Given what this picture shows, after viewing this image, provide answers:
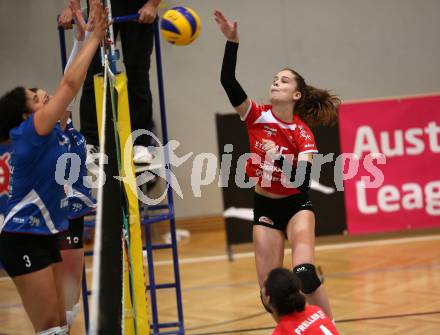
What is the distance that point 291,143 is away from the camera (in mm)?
4730

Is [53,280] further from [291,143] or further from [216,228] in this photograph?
[216,228]

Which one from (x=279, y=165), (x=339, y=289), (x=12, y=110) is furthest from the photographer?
(x=339, y=289)

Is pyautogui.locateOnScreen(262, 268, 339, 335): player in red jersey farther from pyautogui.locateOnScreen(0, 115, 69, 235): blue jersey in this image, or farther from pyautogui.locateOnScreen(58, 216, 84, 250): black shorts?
pyautogui.locateOnScreen(58, 216, 84, 250): black shorts

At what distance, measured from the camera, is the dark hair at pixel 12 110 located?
390 cm

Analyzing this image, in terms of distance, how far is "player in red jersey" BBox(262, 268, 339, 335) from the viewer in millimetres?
3352

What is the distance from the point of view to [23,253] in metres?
3.78

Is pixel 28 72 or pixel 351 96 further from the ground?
pixel 28 72

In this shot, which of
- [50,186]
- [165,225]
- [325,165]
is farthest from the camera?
[165,225]

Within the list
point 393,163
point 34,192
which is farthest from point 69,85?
point 393,163

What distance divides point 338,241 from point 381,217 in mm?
677

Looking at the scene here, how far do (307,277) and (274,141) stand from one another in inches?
35.6

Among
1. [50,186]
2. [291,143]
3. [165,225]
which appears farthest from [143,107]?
[165,225]

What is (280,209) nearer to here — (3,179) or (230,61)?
(230,61)

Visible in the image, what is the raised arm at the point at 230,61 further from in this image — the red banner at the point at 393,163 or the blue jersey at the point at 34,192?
the red banner at the point at 393,163
